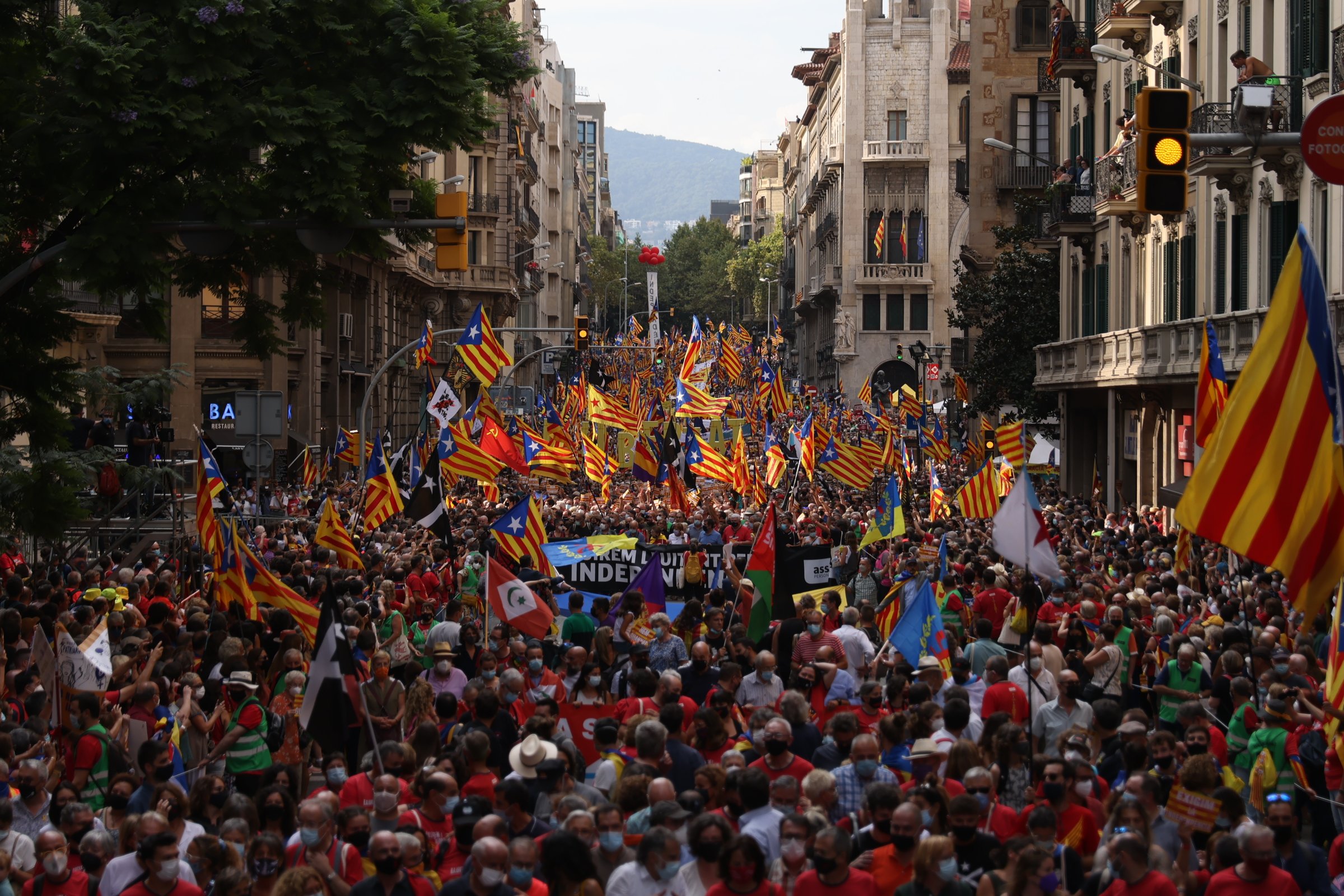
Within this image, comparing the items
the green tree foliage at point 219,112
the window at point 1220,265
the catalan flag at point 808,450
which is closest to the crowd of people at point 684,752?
the green tree foliage at point 219,112

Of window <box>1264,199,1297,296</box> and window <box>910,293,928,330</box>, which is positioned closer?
window <box>1264,199,1297,296</box>

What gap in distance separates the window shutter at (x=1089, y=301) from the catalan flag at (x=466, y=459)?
17.7 metres

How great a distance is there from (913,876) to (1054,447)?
38.0 m

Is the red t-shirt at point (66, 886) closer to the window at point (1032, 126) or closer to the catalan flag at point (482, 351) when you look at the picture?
the catalan flag at point (482, 351)

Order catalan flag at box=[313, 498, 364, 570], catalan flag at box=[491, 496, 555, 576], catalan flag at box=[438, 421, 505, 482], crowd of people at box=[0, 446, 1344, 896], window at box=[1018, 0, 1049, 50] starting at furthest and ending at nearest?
window at box=[1018, 0, 1049, 50]
catalan flag at box=[438, 421, 505, 482]
catalan flag at box=[313, 498, 364, 570]
catalan flag at box=[491, 496, 555, 576]
crowd of people at box=[0, 446, 1344, 896]

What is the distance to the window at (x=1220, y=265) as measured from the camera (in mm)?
28391

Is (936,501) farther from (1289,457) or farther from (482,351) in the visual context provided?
(1289,457)

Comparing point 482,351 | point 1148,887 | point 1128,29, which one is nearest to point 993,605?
point 1148,887

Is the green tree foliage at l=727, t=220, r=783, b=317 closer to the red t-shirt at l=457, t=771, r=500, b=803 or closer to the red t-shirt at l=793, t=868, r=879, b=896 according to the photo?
the red t-shirt at l=457, t=771, r=500, b=803

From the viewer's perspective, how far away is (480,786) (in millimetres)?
9180

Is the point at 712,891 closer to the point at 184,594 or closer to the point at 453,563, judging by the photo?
the point at 453,563

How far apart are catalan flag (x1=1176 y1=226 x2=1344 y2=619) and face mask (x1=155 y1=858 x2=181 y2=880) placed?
5.61 metres

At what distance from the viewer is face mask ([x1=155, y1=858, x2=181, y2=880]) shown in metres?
7.48

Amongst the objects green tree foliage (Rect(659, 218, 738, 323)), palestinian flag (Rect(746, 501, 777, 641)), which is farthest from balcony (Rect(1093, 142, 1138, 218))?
green tree foliage (Rect(659, 218, 738, 323))
